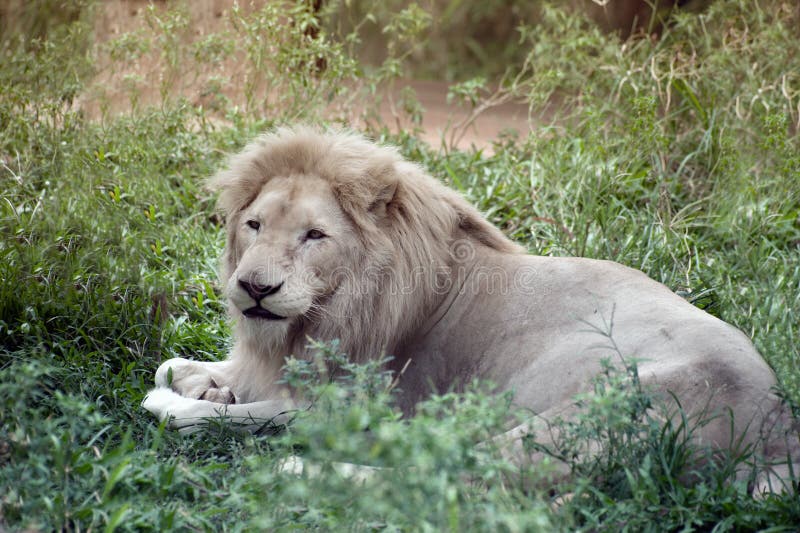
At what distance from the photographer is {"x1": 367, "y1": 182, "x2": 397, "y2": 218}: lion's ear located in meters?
3.63

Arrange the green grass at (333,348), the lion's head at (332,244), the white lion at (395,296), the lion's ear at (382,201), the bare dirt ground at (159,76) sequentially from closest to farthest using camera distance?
the green grass at (333,348)
the white lion at (395,296)
the lion's head at (332,244)
the lion's ear at (382,201)
the bare dirt ground at (159,76)

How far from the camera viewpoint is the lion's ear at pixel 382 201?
3626 millimetres

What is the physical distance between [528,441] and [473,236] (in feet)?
4.28

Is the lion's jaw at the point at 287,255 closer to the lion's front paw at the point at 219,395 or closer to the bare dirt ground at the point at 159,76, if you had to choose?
the lion's front paw at the point at 219,395

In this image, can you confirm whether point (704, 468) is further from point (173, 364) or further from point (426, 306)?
point (173, 364)

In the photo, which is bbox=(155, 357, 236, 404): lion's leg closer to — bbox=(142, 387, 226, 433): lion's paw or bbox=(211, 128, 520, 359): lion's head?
bbox=(142, 387, 226, 433): lion's paw

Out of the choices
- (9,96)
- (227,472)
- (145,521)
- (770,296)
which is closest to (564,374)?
(227,472)

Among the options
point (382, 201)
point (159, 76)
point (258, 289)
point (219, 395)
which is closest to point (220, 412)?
point (219, 395)

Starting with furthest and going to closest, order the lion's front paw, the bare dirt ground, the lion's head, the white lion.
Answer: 1. the bare dirt ground
2. the lion's front paw
3. the lion's head
4. the white lion

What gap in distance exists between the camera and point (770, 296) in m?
4.51

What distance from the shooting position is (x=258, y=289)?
3316 mm

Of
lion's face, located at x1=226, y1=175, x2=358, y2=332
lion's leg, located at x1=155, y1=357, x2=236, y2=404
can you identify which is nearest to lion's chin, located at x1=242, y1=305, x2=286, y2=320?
lion's face, located at x1=226, y1=175, x2=358, y2=332

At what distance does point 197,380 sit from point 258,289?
0.74 metres

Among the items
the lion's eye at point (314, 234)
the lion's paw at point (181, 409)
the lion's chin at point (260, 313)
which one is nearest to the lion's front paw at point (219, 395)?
the lion's paw at point (181, 409)
